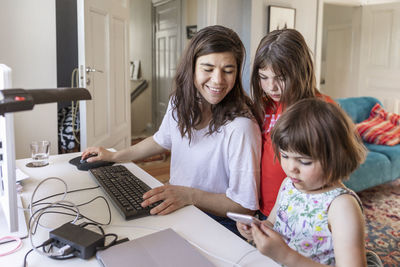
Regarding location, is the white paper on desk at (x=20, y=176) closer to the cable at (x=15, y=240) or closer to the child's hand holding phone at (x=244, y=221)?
the cable at (x=15, y=240)

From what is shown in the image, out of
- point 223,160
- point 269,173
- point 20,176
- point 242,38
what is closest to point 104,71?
point 20,176

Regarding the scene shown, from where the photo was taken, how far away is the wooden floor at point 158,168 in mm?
3750

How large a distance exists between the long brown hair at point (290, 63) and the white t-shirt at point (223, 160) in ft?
0.59

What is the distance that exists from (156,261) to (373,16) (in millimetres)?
5138

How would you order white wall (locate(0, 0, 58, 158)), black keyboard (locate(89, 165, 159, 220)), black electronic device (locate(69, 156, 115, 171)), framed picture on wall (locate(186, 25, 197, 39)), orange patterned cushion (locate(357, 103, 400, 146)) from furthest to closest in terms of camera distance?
1. framed picture on wall (locate(186, 25, 197, 39))
2. orange patterned cushion (locate(357, 103, 400, 146))
3. white wall (locate(0, 0, 58, 158))
4. black electronic device (locate(69, 156, 115, 171))
5. black keyboard (locate(89, 165, 159, 220))

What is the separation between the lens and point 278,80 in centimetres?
126

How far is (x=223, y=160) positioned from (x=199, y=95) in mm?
267

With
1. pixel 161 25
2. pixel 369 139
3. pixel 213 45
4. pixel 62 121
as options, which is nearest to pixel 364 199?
pixel 369 139

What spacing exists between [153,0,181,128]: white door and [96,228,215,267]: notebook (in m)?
4.37

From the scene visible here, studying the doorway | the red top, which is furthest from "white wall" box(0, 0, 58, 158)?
the doorway

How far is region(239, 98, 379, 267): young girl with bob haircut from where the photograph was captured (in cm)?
80

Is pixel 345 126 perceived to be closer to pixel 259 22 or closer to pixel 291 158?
pixel 291 158

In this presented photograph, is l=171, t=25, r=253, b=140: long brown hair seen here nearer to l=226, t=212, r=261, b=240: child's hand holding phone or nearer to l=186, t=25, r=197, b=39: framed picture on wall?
l=226, t=212, r=261, b=240: child's hand holding phone

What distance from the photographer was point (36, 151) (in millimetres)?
1557
